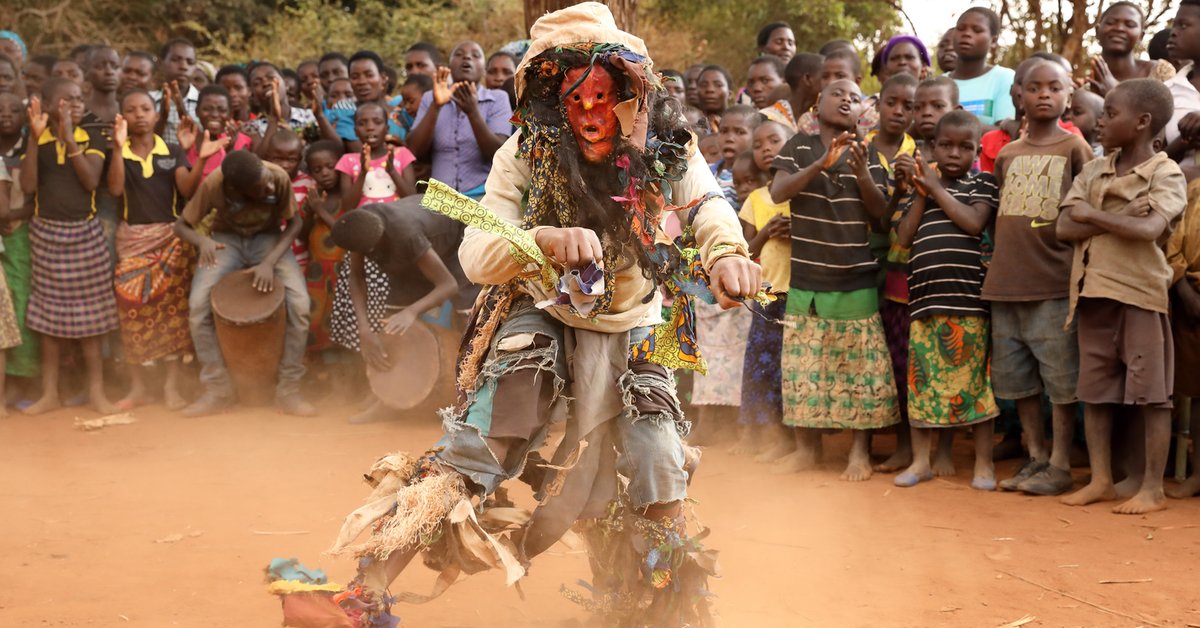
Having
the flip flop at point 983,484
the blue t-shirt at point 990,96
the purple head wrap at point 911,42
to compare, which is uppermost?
the purple head wrap at point 911,42

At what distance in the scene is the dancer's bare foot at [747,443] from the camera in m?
6.61

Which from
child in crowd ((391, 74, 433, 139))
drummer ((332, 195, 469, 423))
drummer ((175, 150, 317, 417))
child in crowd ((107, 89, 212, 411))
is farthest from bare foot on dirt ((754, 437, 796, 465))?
child in crowd ((107, 89, 212, 411))

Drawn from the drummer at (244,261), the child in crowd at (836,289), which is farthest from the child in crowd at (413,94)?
the child in crowd at (836,289)

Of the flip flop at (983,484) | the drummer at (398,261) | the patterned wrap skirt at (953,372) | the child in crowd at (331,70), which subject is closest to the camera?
the flip flop at (983,484)

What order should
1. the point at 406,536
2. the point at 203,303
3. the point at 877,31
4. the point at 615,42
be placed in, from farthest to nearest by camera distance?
the point at 877,31 < the point at 203,303 < the point at 615,42 < the point at 406,536

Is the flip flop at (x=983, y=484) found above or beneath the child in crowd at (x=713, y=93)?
beneath

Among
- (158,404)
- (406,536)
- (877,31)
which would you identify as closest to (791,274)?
(406,536)

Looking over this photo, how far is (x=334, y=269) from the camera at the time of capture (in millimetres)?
8195

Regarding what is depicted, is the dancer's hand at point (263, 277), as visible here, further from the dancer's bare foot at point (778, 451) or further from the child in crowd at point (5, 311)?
the dancer's bare foot at point (778, 451)

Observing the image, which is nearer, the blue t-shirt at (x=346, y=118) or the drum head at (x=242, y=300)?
the drum head at (x=242, y=300)

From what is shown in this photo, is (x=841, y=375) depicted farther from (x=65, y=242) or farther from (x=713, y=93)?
(x=65, y=242)

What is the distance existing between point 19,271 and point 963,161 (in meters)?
6.07

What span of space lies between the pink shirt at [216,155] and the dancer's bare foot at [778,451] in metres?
4.05

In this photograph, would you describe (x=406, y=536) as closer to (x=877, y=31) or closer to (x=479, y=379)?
(x=479, y=379)
